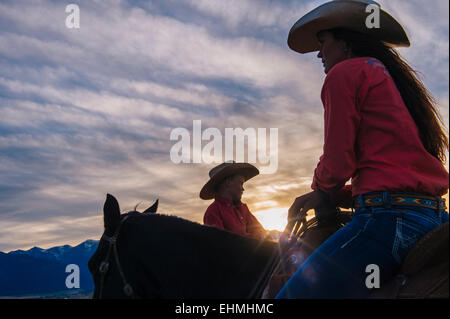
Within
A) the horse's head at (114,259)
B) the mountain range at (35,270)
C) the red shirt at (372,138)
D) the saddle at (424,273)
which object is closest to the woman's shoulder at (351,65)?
the red shirt at (372,138)

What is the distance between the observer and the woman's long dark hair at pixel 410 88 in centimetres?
232


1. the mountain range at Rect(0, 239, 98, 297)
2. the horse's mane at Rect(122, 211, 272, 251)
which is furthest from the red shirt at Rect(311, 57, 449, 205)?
the mountain range at Rect(0, 239, 98, 297)

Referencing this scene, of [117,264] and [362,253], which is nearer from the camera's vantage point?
[362,253]

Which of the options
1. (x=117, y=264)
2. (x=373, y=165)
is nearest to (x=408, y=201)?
(x=373, y=165)

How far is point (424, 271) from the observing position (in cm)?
191

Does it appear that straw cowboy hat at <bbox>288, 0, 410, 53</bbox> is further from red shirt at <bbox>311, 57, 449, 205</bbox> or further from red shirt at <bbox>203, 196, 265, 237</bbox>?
red shirt at <bbox>203, 196, 265, 237</bbox>

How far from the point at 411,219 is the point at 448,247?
23 cm

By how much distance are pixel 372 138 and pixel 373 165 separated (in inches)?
7.2

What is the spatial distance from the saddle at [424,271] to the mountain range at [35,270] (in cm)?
16954

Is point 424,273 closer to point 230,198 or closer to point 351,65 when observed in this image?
point 351,65

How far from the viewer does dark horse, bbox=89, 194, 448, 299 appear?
2664 mm

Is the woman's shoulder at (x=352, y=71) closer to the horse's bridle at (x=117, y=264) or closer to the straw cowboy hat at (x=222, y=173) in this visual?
the horse's bridle at (x=117, y=264)

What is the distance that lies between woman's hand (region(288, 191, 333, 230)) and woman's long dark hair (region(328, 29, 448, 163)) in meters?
0.82
